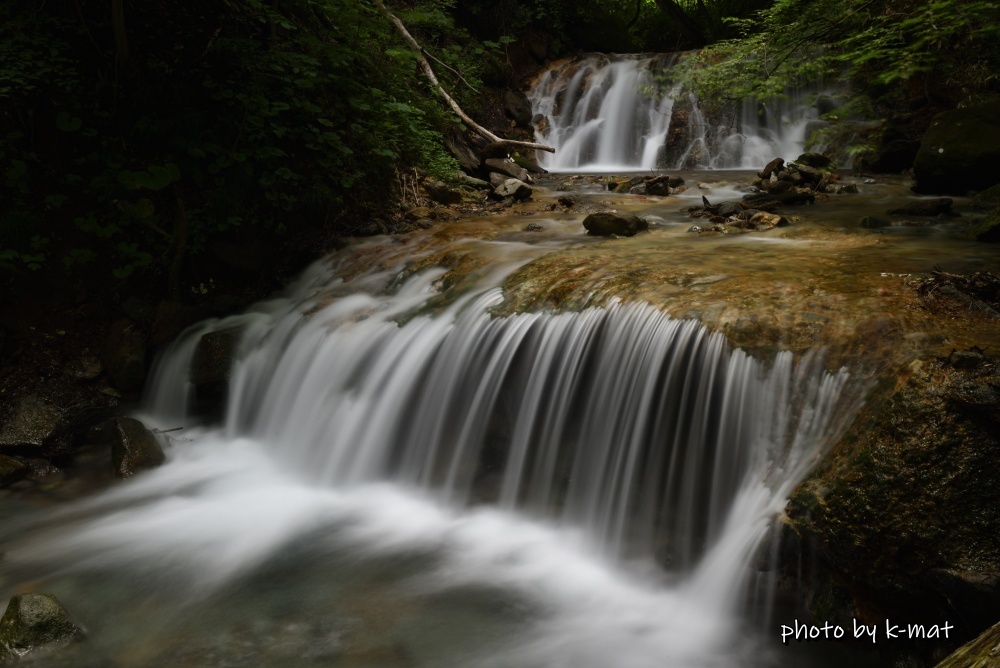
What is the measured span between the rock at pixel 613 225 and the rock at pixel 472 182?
3128 millimetres

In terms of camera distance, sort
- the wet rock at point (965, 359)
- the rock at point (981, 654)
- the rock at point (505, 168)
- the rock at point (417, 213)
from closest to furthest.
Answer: the rock at point (981, 654), the wet rock at point (965, 359), the rock at point (417, 213), the rock at point (505, 168)

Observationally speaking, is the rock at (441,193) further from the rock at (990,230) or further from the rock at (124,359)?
the rock at (990,230)

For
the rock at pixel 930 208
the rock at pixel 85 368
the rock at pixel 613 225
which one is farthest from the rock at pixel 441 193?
the rock at pixel 930 208

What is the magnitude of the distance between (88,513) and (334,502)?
1.68 m

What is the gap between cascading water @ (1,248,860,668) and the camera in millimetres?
3123

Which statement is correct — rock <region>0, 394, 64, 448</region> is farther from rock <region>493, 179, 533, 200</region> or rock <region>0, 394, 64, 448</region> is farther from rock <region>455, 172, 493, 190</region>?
rock <region>493, 179, 533, 200</region>

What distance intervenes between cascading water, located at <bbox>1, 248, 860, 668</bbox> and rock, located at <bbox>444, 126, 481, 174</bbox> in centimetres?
455

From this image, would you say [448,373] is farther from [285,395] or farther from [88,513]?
[88,513]

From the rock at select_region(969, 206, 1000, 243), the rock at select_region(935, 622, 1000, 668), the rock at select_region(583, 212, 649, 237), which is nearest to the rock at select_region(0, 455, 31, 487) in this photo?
the rock at select_region(583, 212, 649, 237)

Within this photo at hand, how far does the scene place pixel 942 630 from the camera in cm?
236

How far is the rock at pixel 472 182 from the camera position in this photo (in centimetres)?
923

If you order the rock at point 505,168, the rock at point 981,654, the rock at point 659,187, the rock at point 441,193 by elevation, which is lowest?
the rock at point 981,654

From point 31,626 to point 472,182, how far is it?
7.55m

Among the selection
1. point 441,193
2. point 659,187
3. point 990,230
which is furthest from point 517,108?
point 990,230
